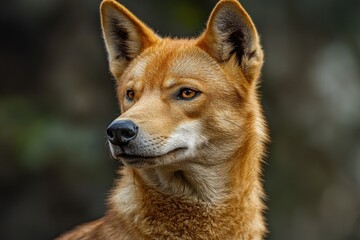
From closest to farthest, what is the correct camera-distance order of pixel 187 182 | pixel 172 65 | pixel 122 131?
pixel 122 131 < pixel 187 182 < pixel 172 65

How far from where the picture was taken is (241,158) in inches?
263

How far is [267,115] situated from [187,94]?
26.3 ft

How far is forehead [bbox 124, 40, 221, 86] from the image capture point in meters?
6.59

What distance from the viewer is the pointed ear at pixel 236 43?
668 centimetres

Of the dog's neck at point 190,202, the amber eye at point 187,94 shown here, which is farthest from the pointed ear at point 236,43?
the dog's neck at point 190,202

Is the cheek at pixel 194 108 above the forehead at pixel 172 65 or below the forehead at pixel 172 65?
below

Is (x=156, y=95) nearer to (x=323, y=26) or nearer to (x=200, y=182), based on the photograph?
(x=200, y=182)

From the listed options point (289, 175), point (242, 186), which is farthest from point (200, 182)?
point (289, 175)

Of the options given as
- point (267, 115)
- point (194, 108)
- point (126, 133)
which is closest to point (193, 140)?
point (194, 108)

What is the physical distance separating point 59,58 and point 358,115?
15.1ft

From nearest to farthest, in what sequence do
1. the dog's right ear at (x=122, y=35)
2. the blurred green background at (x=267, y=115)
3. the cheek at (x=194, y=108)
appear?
1. the cheek at (x=194, y=108)
2. the dog's right ear at (x=122, y=35)
3. the blurred green background at (x=267, y=115)

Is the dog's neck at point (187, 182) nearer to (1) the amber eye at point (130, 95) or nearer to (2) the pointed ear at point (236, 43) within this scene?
(1) the amber eye at point (130, 95)

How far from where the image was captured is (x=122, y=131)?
600 centimetres

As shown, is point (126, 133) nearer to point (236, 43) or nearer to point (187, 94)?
point (187, 94)
